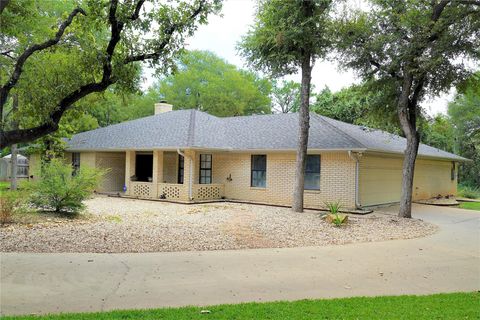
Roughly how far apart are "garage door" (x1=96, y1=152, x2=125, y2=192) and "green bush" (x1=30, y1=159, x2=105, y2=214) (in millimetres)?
10239

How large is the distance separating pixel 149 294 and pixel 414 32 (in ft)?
46.0

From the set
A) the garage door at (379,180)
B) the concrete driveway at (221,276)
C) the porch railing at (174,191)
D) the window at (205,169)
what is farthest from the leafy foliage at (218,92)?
the concrete driveway at (221,276)

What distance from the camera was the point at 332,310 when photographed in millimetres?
5344

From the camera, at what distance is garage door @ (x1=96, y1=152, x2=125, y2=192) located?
23922 millimetres

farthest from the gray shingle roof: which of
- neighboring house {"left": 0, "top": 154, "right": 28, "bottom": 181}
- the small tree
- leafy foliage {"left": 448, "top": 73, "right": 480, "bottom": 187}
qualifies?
leafy foliage {"left": 448, "top": 73, "right": 480, "bottom": 187}

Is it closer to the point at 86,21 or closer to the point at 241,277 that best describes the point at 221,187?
the point at 86,21

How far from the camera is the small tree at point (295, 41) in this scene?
1523cm

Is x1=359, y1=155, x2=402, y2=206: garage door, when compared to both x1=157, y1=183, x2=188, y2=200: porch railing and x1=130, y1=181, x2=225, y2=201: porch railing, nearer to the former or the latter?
x1=130, y1=181, x2=225, y2=201: porch railing

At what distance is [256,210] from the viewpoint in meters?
16.9

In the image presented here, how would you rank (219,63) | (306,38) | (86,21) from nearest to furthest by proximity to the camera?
1. (86,21)
2. (306,38)
3. (219,63)

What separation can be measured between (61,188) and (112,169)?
38.4 ft

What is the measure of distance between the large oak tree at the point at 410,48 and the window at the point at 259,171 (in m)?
6.08

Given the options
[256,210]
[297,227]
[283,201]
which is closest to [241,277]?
[297,227]

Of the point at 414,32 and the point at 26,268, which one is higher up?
the point at 414,32
